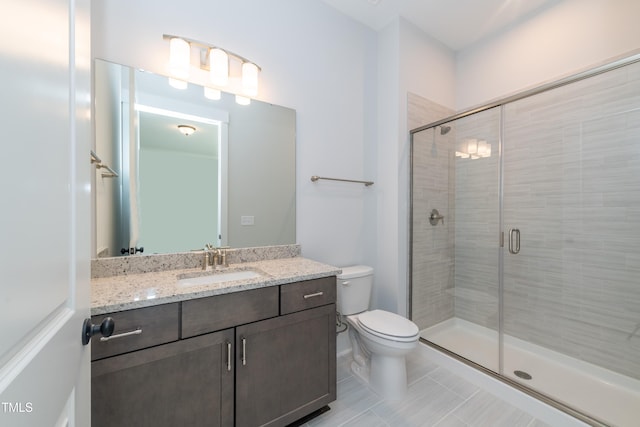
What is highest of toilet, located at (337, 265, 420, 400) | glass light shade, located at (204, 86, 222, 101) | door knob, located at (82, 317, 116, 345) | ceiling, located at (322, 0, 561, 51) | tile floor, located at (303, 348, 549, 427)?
ceiling, located at (322, 0, 561, 51)

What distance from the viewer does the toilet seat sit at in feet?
5.12

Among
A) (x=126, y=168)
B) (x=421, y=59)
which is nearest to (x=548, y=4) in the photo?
(x=421, y=59)

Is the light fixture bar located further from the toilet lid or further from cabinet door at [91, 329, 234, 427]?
the toilet lid

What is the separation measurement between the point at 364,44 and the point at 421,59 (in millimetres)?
535

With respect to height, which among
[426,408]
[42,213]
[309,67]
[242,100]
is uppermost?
[309,67]

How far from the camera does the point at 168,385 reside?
39.6 inches

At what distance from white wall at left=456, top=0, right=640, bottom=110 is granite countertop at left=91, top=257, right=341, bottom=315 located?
232cm

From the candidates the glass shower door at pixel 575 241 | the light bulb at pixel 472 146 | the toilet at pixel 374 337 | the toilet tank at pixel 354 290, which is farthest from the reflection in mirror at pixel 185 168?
the glass shower door at pixel 575 241

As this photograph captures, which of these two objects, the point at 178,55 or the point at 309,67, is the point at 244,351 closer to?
the point at 178,55

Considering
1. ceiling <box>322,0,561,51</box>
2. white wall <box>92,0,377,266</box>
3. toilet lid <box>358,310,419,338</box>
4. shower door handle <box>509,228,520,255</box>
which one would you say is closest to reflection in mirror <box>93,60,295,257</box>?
white wall <box>92,0,377,266</box>

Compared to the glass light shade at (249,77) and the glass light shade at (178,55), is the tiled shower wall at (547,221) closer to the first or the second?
the glass light shade at (249,77)

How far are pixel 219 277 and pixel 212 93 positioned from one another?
111 cm

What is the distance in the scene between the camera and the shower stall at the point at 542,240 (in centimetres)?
167

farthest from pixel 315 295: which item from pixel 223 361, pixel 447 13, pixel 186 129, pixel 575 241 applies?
pixel 447 13
